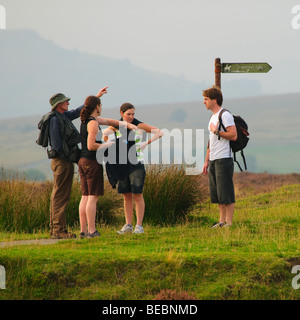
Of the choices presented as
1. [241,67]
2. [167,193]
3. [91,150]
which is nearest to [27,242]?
[91,150]

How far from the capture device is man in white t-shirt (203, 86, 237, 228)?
9.30 meters

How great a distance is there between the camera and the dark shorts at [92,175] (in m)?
8.77

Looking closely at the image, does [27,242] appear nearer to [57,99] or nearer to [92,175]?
[92,175]

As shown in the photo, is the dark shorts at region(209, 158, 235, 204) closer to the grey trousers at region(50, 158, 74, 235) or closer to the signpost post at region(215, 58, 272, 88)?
the grey trousers at region(50, 158, 74, 235)

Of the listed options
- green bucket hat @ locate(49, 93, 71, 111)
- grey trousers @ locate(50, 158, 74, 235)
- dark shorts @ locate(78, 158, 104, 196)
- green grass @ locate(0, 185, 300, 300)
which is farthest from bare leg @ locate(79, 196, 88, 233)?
green bucket hat @ locate(49, 93, 71, 111)

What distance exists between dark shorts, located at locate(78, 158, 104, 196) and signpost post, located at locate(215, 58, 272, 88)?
13.5 feet

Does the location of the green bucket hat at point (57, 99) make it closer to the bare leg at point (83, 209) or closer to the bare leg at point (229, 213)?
the bare leg at point (83, 209)

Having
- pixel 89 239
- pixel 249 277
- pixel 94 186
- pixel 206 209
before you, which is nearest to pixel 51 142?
pixel 94 186

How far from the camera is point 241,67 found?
38.5 ft

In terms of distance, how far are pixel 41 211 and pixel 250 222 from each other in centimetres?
366

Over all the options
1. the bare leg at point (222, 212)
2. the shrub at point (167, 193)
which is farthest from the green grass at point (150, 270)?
the shrub at point (167, 193)

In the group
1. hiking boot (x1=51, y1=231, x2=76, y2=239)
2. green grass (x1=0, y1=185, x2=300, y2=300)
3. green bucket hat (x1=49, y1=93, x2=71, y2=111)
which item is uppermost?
green bucket hat (x1=49, y1=93, x2=71, y2=111)

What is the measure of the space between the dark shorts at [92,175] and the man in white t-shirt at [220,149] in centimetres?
179
